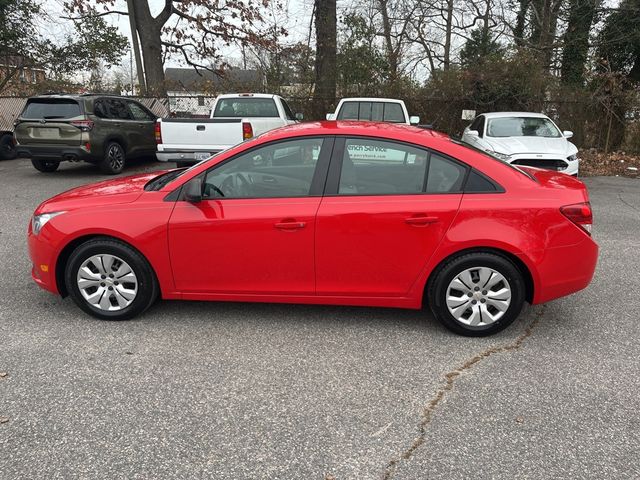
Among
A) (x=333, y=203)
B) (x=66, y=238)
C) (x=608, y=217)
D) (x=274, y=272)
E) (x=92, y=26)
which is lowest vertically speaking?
(x=608, y=217)

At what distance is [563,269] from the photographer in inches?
143

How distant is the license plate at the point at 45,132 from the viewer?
34.7 feet

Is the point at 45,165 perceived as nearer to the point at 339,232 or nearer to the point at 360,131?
the point at 360,131

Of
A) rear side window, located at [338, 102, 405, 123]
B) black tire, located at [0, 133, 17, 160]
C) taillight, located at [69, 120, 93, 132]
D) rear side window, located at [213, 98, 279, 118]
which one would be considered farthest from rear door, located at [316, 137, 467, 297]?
black tire, located at [0, 133, 17, 160]

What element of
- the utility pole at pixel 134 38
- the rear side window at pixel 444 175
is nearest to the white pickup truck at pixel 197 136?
the rear side window at pixel 444 175

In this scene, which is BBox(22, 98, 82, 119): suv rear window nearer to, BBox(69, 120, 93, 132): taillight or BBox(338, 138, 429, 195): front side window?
BBox(69, 120, 93, 132): taillight

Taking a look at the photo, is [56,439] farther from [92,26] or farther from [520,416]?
[92,26]

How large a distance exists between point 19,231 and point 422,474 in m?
6.48

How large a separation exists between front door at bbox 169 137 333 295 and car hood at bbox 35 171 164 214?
518mm

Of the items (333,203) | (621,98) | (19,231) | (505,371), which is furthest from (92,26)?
(505,371)

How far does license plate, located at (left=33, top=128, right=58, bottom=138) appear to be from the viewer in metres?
10.6

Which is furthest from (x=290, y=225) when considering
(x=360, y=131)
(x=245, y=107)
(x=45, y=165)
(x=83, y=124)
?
(x=45, y=165)

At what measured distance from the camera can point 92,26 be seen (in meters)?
19.6

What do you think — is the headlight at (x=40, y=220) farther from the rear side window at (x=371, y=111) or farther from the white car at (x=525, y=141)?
the rear side window at (x=371, y=111)
